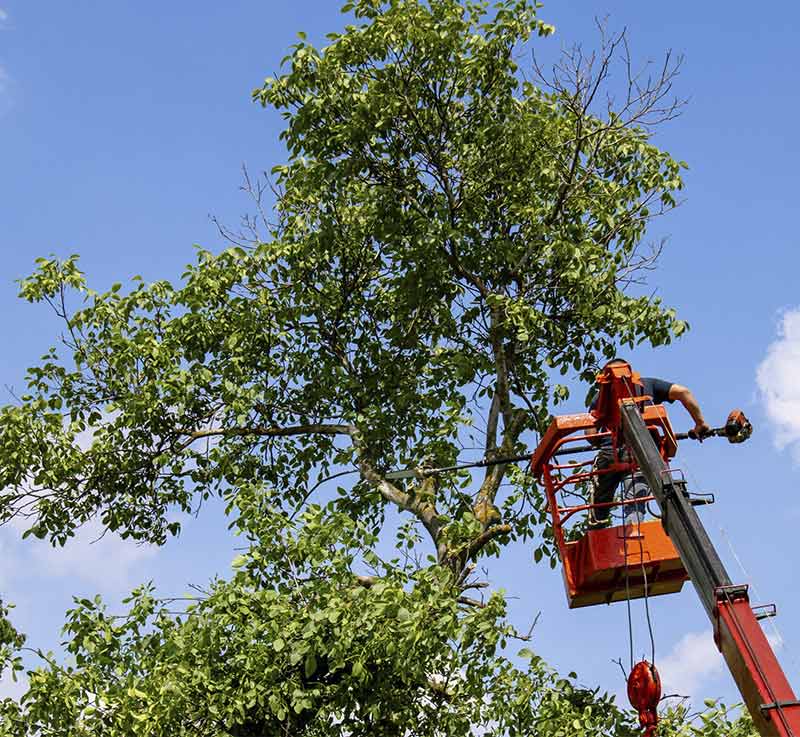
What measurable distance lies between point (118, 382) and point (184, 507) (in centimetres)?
187

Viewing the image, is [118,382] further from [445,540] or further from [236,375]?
[445,540]

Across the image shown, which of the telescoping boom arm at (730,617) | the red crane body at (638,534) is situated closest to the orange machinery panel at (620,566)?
the red crane body at (638,534)

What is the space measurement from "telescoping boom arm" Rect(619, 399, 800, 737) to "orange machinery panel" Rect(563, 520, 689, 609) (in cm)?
123

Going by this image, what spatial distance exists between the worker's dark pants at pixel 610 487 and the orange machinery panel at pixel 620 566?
0.24m

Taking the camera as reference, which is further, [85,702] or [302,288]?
[302,288]

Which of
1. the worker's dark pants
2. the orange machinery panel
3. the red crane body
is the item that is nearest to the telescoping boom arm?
the red crane body

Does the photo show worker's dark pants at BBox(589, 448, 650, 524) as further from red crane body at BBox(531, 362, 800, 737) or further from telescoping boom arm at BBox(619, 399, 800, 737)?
telescoping boom arm at BBox(619, 399, 800, 737)

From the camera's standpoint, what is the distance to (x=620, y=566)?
916 centimetres

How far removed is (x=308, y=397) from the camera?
14.0 metres

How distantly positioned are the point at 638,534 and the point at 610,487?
712mm

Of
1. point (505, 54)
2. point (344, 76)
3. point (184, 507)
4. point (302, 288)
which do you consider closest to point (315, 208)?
point (302, 288)

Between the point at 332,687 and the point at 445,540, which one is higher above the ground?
the point at 445,540

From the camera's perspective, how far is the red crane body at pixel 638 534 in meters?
7.02

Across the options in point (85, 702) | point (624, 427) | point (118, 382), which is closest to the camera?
point (624, 427)
